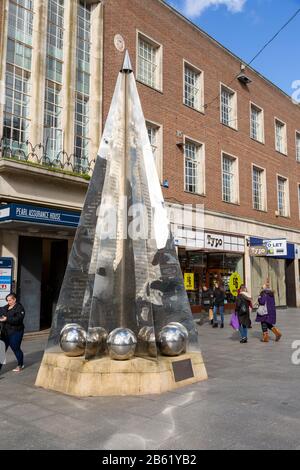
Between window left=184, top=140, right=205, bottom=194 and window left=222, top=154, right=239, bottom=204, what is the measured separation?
83.0 inches

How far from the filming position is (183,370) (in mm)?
6812

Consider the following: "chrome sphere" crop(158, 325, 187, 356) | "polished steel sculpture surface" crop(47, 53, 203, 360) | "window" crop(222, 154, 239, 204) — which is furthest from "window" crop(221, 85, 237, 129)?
"chrome sphere" crop(158, 325, 187, 356)

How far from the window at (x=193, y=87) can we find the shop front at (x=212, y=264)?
6574mm

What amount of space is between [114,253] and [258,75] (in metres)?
21.7

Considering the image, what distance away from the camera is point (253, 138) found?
2447 centimetres

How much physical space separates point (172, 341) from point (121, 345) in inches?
38.4

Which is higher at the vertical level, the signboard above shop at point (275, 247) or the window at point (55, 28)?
the window at point (55, 28)

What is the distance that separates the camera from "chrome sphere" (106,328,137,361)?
6.30 m

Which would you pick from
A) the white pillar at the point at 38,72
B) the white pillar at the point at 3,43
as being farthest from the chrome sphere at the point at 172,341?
the white pillar at the point at 3,43

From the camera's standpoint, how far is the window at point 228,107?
888 inches

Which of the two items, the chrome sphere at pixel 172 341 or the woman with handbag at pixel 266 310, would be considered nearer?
the chrome sphere at pixel 172 341

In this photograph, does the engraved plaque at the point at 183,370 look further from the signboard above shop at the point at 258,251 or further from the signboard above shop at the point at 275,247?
the signboard above shop at the point at 275,247

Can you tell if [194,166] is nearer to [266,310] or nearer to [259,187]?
[259,187]

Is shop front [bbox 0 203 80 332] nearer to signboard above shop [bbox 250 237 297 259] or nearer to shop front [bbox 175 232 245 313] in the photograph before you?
shop front [bbox 175 232 245 313]
